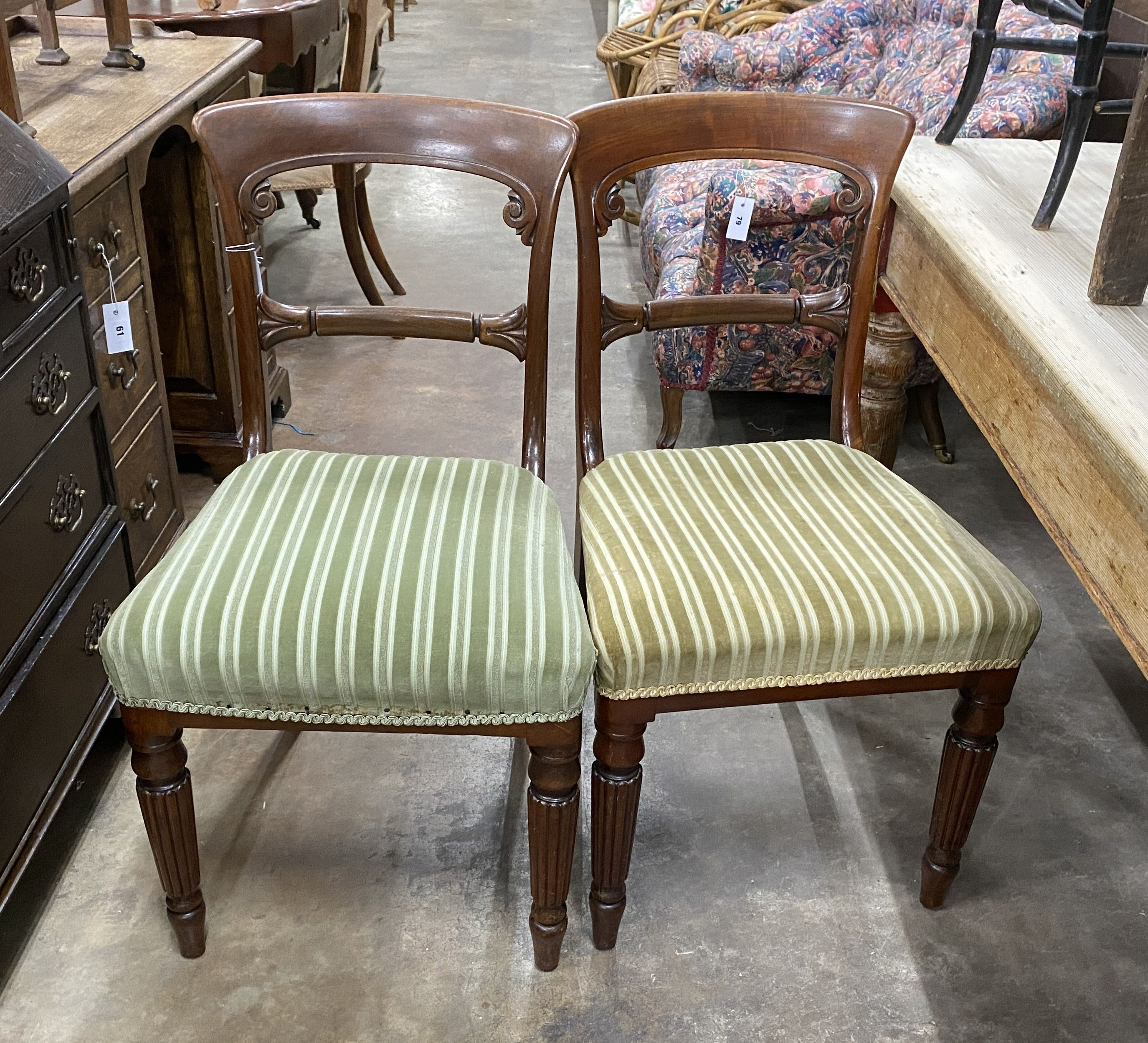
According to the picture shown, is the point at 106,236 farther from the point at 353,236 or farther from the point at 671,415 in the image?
the point at 353,236

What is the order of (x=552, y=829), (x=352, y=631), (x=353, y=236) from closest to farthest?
(x=352, y=631) < (x=552, y=829) < (x=353, y=236)

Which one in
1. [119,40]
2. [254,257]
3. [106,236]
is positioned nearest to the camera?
[254,257]

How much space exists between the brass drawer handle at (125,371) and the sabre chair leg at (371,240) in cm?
134

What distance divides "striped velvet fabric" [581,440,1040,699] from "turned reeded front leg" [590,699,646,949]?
73mm

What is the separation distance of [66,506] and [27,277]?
307 millimetres

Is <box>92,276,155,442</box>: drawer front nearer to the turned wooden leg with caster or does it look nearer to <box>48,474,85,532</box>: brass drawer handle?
<box>48,474,85,532</box>: brass drawer handle

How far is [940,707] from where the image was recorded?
195 centimetres

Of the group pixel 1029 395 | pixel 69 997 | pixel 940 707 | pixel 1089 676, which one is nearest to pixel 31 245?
pixel 69 997

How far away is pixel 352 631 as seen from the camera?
119 cm

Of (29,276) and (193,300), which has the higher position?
(29,276)

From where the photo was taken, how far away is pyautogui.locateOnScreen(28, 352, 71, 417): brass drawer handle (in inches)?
53.6

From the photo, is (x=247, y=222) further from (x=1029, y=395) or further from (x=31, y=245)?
(x=1029, y=395)

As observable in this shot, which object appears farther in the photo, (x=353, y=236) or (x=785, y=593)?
(x=353, y=236)

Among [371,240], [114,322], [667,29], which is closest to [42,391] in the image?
[114,322]
